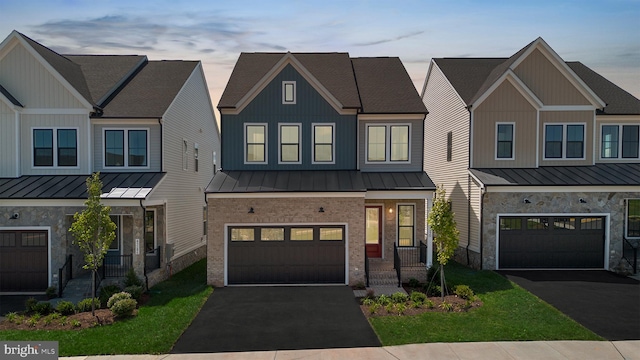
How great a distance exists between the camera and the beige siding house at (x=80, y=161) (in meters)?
15.5

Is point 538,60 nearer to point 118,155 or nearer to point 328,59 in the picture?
point 328,59

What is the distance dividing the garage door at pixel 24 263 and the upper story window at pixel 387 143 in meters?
13.4

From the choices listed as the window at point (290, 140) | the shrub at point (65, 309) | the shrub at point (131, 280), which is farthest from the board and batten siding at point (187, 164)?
the window at point (290, 140)

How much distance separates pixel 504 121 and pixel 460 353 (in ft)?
41.8

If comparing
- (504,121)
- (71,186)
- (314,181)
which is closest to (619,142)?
(504,121)

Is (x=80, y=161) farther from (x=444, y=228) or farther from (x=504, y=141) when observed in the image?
(x=504, y=141)

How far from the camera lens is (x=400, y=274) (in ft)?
52.3

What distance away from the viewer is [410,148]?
59.7ft

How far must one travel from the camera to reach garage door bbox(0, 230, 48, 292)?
15.5 meters

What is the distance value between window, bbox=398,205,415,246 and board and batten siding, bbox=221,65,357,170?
301 centimetres

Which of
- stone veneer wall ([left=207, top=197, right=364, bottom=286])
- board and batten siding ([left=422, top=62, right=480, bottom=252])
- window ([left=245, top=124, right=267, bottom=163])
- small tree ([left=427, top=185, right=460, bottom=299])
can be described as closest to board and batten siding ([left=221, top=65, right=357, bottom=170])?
window ([left=245, top=124, right=267, bottom=163])

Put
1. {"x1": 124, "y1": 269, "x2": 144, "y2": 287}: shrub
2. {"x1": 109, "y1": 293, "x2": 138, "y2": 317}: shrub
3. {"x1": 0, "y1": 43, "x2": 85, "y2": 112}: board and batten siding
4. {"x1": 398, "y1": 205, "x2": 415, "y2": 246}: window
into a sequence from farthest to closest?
1. {"x1": 398, "y1": 205, "x2": 415, "y2": 246}: window
2. {"x1": 0, "y1": 43, "x2": 85, "y2": 112}: board and batten siding
3. {"x1": 124, "y1": 269, "x2": 144, "y2": 287}: shrub
4. {"x1": 109, "y1": 293, "x2": 138, "y2": 317}: shrub

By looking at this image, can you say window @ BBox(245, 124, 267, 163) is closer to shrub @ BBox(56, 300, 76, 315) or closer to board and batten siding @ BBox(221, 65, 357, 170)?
board and batten siding @ BBox(221, 65, 357, 170)

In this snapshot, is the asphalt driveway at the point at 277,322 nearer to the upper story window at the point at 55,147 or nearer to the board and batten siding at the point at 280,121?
the board and batten siding at the point at 280,121
